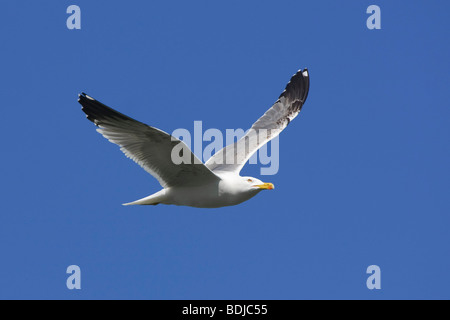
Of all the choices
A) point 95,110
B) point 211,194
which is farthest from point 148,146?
point 211,194

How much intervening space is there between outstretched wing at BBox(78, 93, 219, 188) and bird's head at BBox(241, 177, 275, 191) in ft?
1.25

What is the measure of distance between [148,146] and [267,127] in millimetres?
2970

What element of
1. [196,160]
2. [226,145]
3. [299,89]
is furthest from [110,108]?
[299,89]

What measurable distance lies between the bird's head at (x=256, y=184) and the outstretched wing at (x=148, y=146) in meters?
0.38

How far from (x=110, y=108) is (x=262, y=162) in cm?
265

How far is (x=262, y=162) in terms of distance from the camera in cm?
963

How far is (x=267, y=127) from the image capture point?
34.6 feet

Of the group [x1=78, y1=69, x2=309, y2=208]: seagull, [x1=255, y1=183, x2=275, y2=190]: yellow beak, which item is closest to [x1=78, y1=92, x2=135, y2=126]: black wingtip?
[x1=78, y1=69, x2=309, y2=208]: seagull

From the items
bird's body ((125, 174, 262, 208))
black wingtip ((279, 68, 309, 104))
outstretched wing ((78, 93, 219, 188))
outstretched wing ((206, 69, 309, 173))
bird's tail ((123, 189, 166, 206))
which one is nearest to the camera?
outstretched wing ((78, 93, 219, 188))

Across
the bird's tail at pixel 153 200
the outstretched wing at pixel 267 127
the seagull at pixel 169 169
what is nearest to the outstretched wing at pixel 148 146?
the seagull at pixel 169 169

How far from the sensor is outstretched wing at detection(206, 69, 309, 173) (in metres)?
9.51

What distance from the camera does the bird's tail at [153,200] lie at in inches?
332

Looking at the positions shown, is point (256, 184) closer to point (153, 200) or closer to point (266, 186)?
point (266, 186)

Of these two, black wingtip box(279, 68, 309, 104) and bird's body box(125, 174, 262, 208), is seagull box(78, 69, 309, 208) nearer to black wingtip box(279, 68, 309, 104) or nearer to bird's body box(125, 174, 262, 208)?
bird's body box(125, 174, 262, 208)
